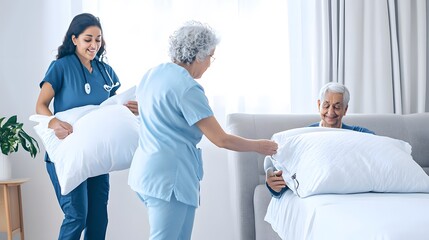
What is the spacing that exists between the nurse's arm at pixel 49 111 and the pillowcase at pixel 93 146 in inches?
1.0

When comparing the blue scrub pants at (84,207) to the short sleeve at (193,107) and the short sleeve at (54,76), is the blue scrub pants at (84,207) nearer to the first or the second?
the short sleeve at (54,76)

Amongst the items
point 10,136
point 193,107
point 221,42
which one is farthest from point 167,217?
point 221,42

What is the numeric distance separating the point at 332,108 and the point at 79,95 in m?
Result: 1.20

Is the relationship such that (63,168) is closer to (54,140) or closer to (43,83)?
(54,140)

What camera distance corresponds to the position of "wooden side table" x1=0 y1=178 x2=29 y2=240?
3.01m

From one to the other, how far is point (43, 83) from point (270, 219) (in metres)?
1.25

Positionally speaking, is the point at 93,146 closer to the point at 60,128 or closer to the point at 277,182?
the point at 60,128

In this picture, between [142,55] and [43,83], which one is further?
[142,55]

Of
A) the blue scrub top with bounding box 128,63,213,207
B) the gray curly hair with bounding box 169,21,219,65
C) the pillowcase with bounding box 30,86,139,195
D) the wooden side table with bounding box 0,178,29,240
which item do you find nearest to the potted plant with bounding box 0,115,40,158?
the wooden side table with bounding box 0,178,29,240

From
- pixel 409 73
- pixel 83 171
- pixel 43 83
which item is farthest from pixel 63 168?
pixel 409 73

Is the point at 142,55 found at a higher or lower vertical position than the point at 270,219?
higher

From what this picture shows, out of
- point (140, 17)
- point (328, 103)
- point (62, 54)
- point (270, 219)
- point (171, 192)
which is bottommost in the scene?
point (270, 219)

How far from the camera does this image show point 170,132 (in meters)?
2.02

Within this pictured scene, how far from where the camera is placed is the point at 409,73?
3.52 meters
